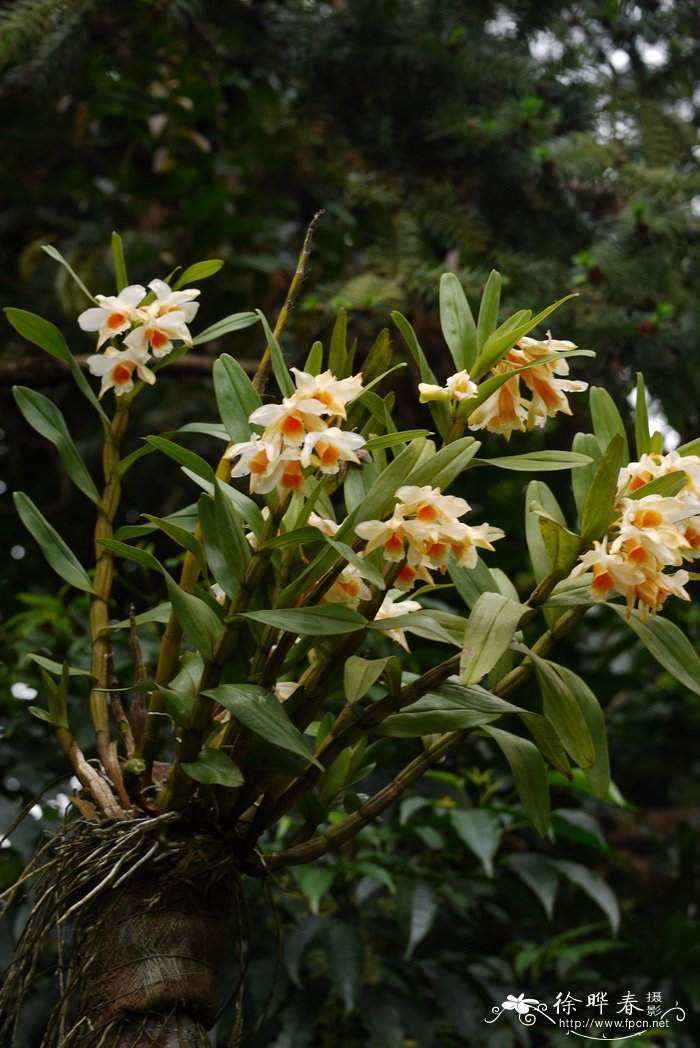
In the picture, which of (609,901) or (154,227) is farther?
(154,227)

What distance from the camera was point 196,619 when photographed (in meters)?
0.58

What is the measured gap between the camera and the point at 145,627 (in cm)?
146

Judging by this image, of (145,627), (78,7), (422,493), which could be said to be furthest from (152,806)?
(78,7)

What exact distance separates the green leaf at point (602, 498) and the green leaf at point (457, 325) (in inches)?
5.1

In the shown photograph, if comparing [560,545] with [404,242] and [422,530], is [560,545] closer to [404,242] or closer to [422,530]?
[422,530]

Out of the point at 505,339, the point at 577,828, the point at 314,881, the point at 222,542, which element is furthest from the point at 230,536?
the point at 577,828

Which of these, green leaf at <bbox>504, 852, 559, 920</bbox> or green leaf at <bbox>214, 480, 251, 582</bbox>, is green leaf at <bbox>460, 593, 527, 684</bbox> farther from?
green leaf at <bbox>504, 852, 559, 920</bbox>

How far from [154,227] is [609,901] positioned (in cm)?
146

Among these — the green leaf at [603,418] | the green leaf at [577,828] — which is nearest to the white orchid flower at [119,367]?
the green leaf at [603,418]

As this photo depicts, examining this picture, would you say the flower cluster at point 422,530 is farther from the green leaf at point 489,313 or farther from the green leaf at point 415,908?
the green leaf at point 415,908

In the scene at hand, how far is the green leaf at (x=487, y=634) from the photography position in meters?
0.55

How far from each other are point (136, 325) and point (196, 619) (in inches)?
8.5

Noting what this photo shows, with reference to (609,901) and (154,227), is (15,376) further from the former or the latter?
(609,901)

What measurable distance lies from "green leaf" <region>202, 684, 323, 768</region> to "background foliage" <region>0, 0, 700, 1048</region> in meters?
0.52
